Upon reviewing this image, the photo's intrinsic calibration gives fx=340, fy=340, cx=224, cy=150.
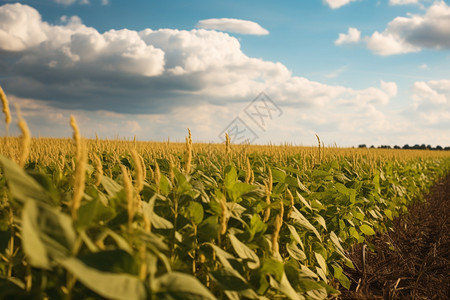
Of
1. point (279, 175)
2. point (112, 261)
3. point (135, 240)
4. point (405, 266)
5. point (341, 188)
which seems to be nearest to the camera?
point (112, 261)

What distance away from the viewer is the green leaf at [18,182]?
1.02 m

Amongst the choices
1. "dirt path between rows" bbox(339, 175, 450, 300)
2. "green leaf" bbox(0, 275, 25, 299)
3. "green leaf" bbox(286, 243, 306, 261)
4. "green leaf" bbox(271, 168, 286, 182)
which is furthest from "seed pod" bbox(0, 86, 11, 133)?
"dirt path between rows" bbox(339, 175, 450, 300)

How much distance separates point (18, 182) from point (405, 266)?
15.8ft

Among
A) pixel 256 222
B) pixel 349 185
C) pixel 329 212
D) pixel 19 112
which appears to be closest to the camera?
pixel 19 112

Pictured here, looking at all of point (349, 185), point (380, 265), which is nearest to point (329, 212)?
point (349, 185)

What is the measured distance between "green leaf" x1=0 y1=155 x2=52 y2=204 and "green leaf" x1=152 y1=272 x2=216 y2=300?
470 millimetres

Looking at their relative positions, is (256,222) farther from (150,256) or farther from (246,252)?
(150,256)

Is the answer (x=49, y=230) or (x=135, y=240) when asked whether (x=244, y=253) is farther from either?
(x=49, y=230)

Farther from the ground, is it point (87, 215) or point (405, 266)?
point (87, 215)

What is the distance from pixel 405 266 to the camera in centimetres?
451

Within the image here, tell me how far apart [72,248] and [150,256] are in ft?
0.82

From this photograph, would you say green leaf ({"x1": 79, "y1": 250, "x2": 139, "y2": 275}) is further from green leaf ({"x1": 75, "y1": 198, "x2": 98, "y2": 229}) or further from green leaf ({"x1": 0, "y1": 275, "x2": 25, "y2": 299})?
green leaf ({"x1": 0, "y1": 275, "x2": 25, "y2": 299})

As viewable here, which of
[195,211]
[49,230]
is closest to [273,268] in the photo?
[195,211]

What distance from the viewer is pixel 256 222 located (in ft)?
5.82
